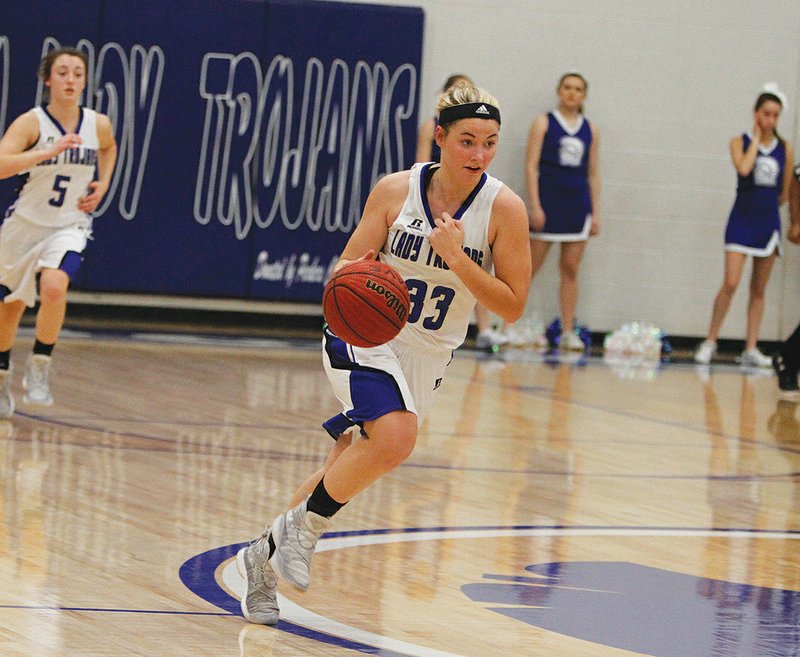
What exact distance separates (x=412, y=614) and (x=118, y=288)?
8155 millimetres

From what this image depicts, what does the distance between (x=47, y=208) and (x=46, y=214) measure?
3 centimetres

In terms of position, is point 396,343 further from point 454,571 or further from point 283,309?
point 283,309

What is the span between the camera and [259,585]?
373 cm

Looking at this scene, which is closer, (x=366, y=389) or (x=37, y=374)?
(x=366, y=389)

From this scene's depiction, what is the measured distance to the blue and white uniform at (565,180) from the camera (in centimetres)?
1203

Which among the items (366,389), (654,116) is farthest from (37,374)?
(654,116)

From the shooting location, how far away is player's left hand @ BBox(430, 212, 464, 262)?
386 centimetres

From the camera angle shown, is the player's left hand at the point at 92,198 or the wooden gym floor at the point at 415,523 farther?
the player's left hand at the point at 92,198

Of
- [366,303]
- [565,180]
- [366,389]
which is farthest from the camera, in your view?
[565,180]

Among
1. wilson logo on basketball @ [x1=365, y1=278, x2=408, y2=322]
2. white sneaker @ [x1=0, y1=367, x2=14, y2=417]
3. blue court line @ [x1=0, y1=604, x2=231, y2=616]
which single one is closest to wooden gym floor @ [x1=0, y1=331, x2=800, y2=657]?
blue court line @ [x1=0, y1=604, x2=231, y2=616]

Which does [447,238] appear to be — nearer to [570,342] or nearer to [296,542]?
[296,542]

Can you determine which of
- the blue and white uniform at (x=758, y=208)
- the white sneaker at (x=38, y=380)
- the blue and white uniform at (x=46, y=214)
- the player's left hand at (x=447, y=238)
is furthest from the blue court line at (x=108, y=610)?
the blue and white uniform at (x=758, y=208)

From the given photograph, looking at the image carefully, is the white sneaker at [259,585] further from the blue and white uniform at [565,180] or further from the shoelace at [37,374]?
the blue and white uniform at [565,180]

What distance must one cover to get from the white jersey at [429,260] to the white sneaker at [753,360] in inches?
334
